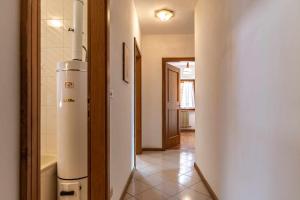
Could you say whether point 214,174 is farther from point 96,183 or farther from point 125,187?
point 96,183

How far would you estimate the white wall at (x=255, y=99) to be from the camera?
1.08 metres

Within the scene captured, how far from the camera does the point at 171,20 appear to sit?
14.0 feet

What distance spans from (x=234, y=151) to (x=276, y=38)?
38.4 inches

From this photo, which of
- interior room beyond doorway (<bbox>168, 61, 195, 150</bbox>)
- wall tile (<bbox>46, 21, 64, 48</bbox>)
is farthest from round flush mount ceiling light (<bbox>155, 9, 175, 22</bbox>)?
interior room beyond doorway (<bbox>168, 61, 195, 150</bbox>)

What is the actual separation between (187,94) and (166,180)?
5.94 meters

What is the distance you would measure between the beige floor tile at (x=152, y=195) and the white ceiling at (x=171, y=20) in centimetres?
269

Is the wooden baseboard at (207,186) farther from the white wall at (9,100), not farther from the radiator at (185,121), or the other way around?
the radiator at (185,121)

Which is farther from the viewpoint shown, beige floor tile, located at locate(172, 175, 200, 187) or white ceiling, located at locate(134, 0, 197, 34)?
white ceiling, located at locate(134, 0, 197, 34)

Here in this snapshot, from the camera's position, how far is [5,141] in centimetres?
66

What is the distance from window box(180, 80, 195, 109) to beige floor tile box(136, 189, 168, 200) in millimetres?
6226

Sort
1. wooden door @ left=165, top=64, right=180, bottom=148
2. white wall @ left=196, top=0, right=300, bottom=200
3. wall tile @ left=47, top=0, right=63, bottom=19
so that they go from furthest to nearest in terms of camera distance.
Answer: wooden door @ left=165, top=64, right=180, bottom=148 < wall tile @ left=47, top=0, right=63, bottom=19 < white wall @ left=196, top=0, right=300, bottom=200

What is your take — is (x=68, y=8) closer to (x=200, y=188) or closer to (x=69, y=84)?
(x=69, y=84)

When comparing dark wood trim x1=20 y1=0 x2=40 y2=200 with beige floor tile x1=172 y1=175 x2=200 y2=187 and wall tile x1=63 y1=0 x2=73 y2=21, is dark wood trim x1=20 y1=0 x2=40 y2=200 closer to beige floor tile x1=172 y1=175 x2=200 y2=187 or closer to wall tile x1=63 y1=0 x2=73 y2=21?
wall tile x1=63 y1=0 x2=73 y2=21

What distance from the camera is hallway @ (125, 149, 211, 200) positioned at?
104 inches
